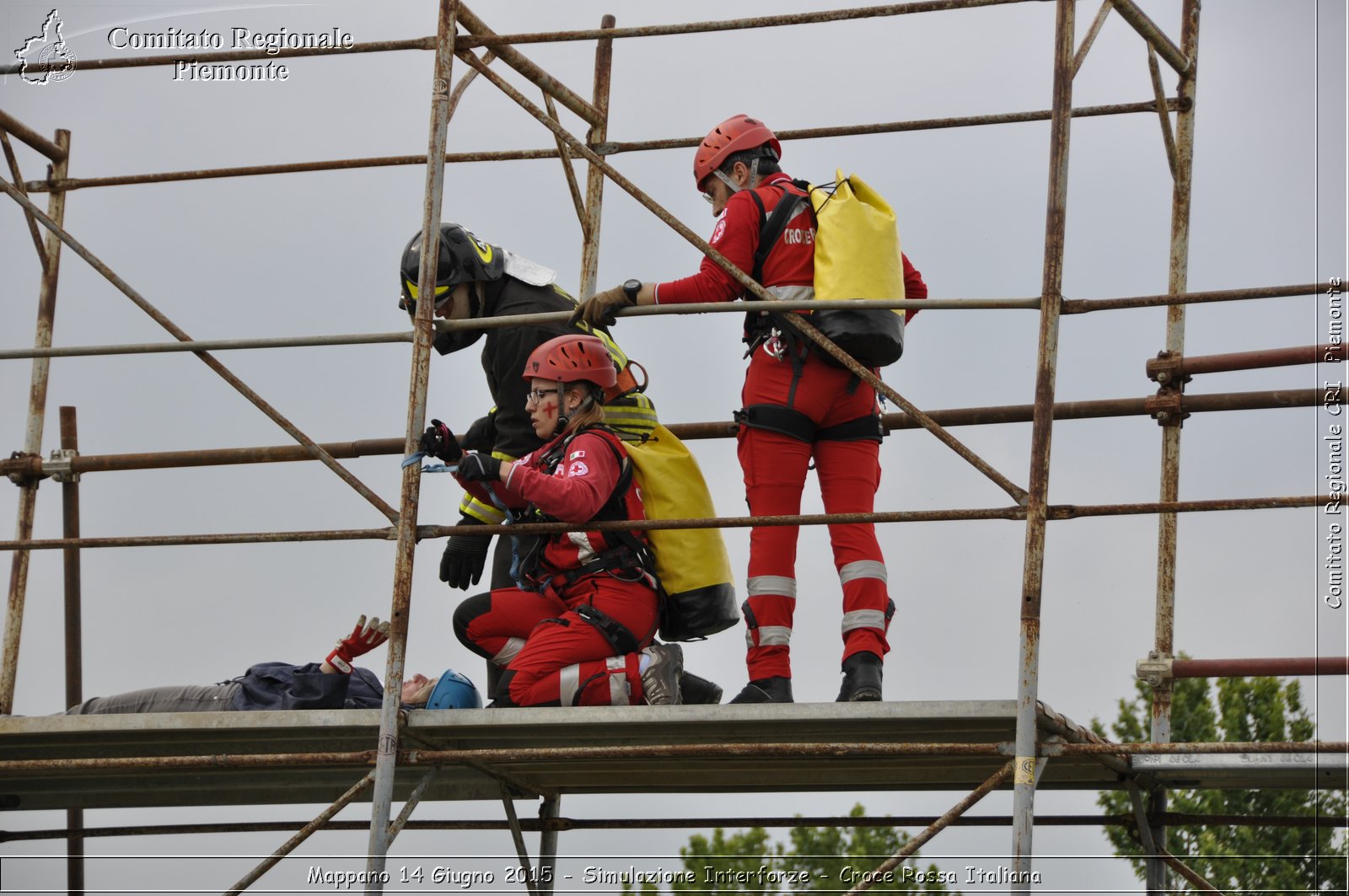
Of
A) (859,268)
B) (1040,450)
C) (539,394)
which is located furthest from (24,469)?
(1040,450)

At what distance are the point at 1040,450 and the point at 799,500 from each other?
953 millimetres

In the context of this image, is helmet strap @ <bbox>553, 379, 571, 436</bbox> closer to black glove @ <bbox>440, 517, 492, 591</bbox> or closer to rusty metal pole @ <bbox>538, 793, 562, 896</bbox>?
black glove @ <bbox>440, 517, 492, 591</bbox>

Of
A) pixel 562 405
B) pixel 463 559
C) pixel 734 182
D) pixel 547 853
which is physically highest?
pixel 734 182

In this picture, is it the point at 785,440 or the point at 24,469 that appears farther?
the point at 24,469

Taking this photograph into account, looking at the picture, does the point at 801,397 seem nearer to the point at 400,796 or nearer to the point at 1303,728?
the point at 400,796

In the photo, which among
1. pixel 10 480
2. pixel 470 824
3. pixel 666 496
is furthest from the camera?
pixel 10 480

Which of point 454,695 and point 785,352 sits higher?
point 785,352

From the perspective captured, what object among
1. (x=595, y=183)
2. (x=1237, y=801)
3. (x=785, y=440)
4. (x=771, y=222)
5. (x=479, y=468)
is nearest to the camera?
(x=479, y=468)

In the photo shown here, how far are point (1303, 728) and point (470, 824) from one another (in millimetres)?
15660

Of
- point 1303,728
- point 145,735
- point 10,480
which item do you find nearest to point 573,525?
point 145,735

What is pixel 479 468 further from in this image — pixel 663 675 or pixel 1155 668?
pixel 1155 668

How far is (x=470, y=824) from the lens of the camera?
8.16 metres

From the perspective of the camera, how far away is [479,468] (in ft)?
21.6

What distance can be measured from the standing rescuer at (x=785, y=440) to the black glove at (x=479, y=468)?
2.07 feet
